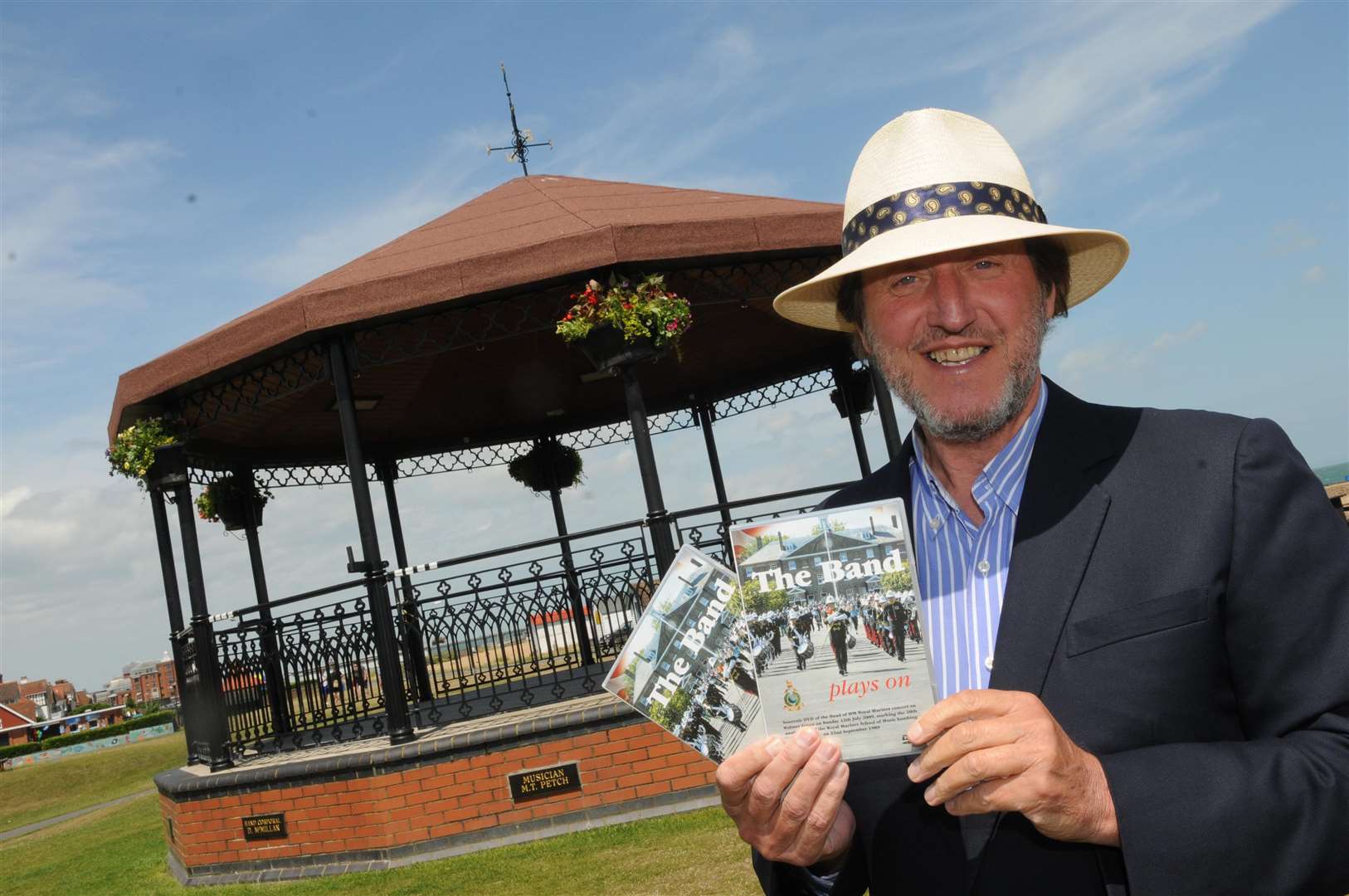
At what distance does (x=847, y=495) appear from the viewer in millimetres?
2357

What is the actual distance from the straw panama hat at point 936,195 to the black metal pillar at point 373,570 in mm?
6687

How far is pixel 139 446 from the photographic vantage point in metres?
9.27

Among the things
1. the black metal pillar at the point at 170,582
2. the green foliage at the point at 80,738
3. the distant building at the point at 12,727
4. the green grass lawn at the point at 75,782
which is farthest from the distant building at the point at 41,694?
the black metal pillar at the point at 170,582

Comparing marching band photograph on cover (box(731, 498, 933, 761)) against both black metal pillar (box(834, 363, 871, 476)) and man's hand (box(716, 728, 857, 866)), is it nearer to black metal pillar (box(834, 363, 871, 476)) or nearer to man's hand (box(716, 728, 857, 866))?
man's hand (box(716, 728, 857, 866))

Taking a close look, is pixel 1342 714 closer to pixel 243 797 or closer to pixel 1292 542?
pixel 1292 542

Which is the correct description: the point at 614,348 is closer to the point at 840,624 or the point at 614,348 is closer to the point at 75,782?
the point at 840,624

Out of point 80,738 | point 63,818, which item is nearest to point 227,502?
point 63,818

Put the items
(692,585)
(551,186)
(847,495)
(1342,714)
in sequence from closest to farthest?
(1342,714), (692,585), (847,495), (551,186)

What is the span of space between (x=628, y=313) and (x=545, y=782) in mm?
3663

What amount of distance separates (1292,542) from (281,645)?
9140mm

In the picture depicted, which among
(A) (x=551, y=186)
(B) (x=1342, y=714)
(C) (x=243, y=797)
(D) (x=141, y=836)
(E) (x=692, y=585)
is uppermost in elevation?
(A) (x=551, y=186)

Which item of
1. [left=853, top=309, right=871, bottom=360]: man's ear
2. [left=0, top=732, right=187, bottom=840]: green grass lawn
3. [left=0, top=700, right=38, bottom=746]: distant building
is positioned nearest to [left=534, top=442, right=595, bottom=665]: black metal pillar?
[left=853, top=309, right=871, bottom=360]: man's ear

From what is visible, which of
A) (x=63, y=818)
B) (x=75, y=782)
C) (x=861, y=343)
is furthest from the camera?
(x=75, y=782)

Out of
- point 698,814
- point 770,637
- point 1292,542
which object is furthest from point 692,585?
point 698,814
